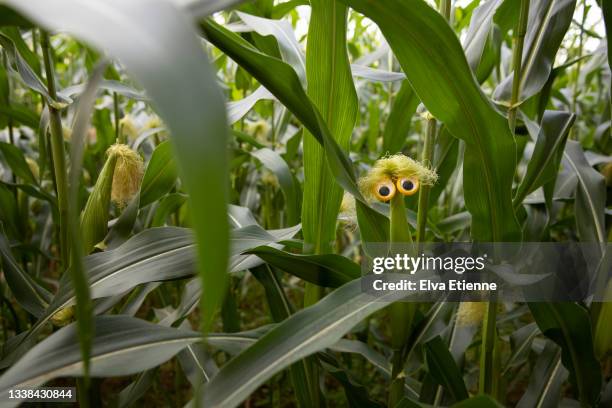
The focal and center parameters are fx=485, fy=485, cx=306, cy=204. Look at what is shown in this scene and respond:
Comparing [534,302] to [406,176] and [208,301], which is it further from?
[208,301]

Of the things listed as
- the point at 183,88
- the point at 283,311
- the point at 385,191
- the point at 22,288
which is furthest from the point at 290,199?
the point at 183,88

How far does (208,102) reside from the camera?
0.20m

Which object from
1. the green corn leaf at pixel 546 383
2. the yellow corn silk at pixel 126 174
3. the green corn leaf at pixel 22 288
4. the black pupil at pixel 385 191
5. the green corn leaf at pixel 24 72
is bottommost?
the green corn leaf at pixel 546 383

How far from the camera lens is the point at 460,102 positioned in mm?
535

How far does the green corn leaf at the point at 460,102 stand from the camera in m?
0.47

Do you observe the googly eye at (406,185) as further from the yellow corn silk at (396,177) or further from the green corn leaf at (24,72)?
the green corn leaf at (24,72)

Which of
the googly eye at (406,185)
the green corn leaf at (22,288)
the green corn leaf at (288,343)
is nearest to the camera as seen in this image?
the green corn leaf at (288,343)

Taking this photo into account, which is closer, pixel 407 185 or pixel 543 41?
pixel 407 185

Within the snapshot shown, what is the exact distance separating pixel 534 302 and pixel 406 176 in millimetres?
272

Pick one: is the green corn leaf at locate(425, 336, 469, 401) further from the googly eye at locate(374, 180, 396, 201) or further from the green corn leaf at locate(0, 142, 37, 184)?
the green corn leaf at locate(0, 142, 37, 184)

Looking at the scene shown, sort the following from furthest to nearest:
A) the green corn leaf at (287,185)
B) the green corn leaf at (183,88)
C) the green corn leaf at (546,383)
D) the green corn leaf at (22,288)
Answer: the green corn leaf at (287,185) → the green corn leaf at (546,383) → the green corn leaf at (22,288) → the green corn leaf at (183,88)

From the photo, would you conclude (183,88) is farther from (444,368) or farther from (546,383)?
(546,383)

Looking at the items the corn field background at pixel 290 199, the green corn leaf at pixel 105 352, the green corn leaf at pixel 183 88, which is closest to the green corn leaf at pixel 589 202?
the corn field background at pixel 290 199

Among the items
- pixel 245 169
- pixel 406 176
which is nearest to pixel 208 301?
pixel 406 176
